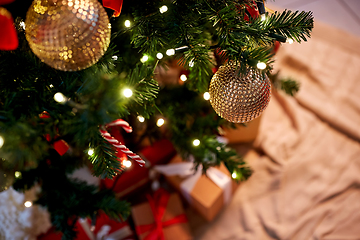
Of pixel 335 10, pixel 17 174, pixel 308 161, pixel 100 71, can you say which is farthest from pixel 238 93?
pixel 335 10

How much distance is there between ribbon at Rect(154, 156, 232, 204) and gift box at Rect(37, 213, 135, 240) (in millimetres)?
240

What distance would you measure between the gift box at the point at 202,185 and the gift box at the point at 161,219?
6cm

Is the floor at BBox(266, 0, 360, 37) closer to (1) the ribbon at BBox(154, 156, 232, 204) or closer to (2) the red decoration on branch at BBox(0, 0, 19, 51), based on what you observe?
(1) the ribbon at BBox(154, 156, 232, 204)

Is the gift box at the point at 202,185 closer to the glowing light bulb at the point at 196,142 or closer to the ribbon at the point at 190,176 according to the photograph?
the ribbon at the point at 190,176

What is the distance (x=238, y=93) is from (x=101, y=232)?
2.38 ft

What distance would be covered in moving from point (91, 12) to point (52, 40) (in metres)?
0.07

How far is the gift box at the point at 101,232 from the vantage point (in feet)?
2.73

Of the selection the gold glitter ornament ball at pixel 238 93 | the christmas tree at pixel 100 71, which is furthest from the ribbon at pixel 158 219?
the gold glitter ornament ball at pixel 238 93

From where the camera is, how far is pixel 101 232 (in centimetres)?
87

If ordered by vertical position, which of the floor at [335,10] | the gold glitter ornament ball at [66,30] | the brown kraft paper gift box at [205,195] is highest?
the gold glitter ornament ball at [66,30]

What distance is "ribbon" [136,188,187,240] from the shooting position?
0.85 metres

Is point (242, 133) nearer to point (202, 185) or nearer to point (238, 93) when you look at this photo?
point (202, 185)

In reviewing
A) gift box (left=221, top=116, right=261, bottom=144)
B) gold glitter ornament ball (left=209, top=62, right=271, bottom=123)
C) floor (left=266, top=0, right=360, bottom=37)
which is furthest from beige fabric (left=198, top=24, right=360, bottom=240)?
gold glitter ornament ball (left=209, top=62, right=271, bottom=123)

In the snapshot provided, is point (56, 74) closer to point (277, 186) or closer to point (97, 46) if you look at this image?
point (97, 46)
